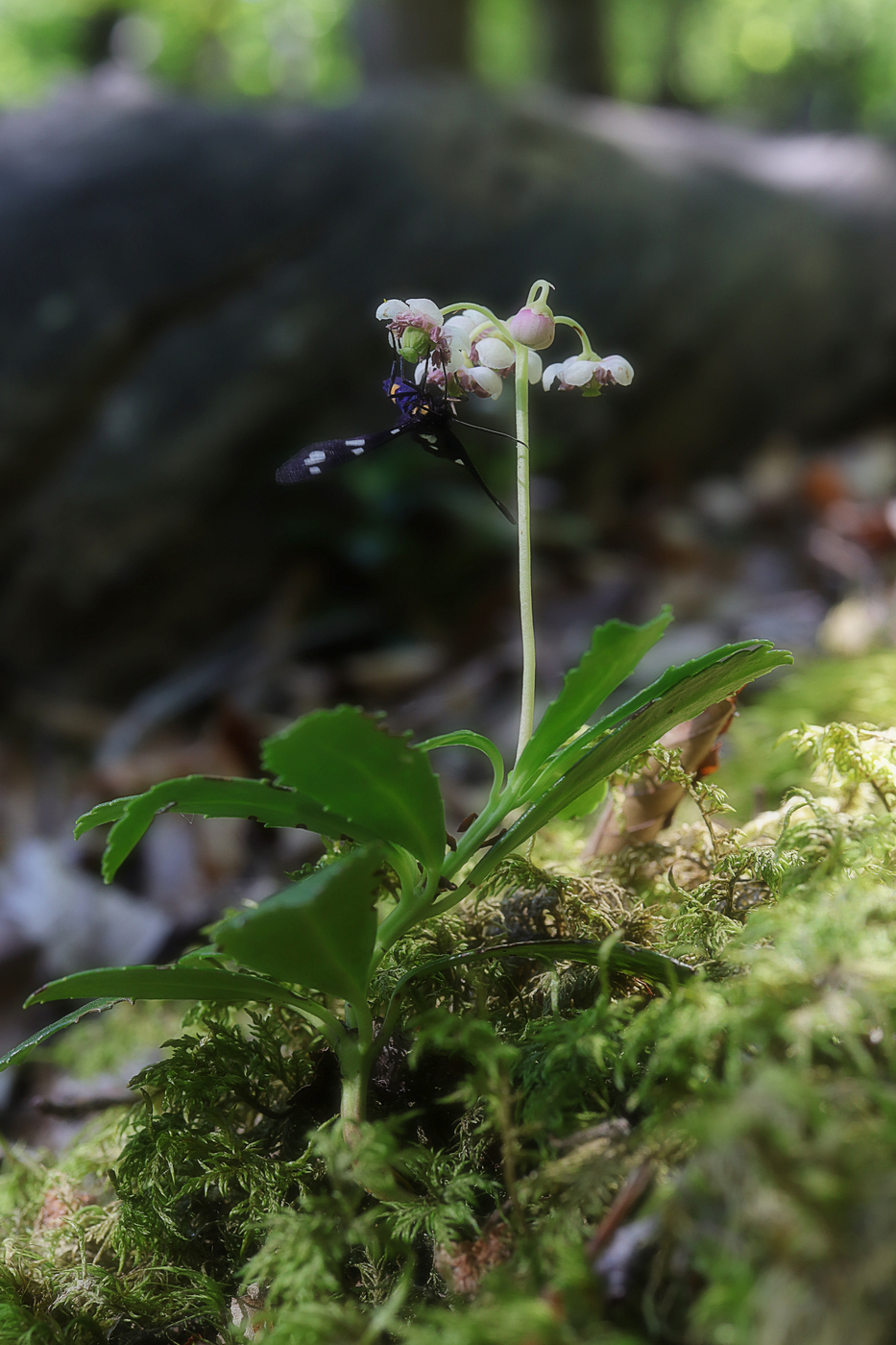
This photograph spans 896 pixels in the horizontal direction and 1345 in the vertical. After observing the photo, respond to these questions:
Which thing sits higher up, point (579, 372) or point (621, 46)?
point (621, 46)

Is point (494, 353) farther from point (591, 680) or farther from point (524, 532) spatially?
point (591, 680)

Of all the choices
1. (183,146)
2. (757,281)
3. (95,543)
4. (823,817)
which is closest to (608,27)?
(757,281)

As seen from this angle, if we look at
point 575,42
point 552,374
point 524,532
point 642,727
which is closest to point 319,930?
point 642,727

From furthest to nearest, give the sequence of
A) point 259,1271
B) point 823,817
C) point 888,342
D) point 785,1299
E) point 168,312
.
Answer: point 888,342 < point 168,312 < point 823,817 < point 259,1271 < point 785,1299

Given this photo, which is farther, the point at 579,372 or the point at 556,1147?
the point at 579,372

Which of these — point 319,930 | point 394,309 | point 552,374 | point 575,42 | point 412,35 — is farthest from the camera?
point 575,42

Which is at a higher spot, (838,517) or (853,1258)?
(853,1258)

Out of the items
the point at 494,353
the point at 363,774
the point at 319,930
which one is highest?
the point at 494,353

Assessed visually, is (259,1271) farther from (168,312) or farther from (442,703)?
(168,312)
